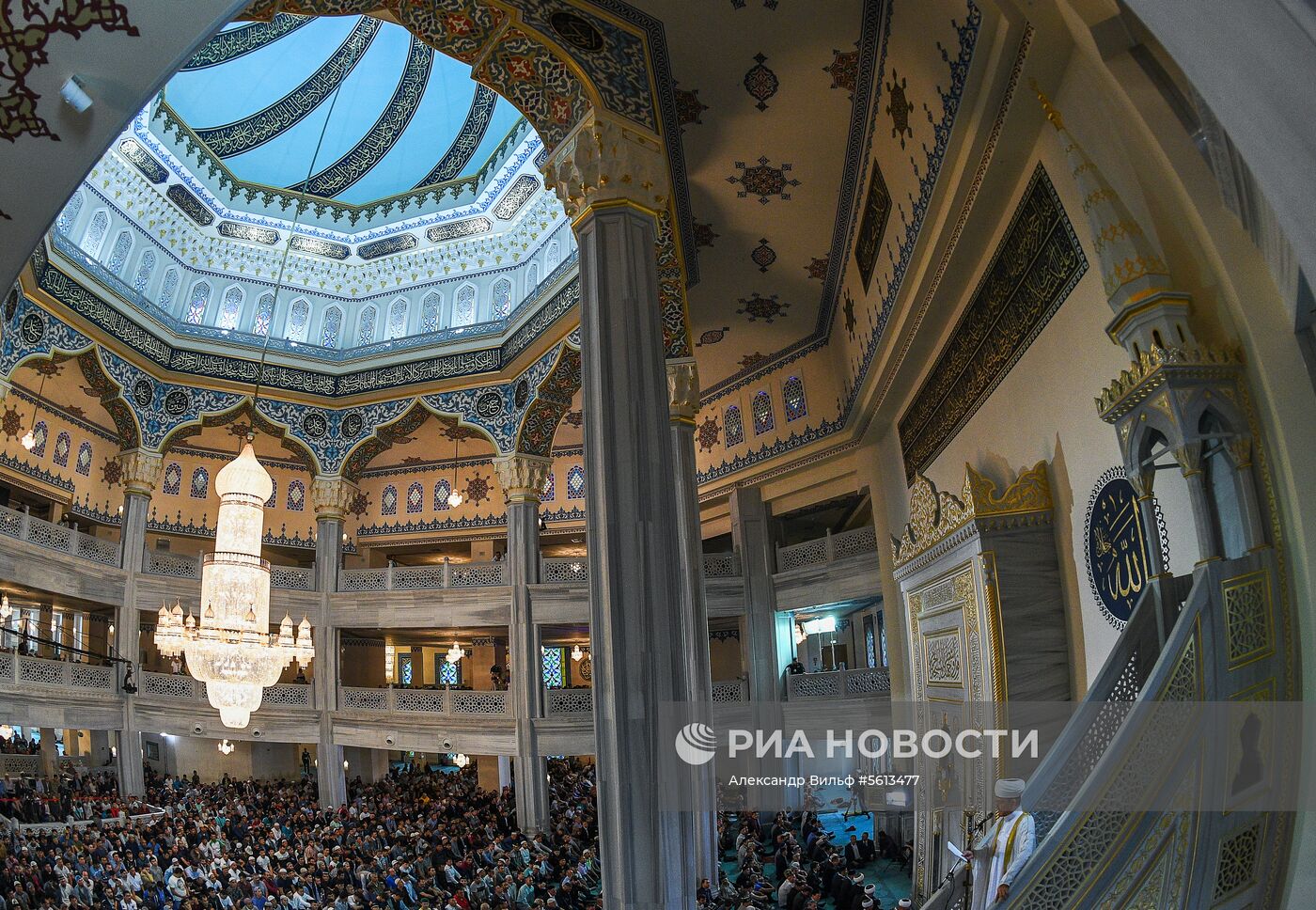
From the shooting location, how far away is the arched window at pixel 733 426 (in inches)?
474

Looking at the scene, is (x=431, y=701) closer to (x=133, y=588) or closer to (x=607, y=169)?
(x=133, y=588)

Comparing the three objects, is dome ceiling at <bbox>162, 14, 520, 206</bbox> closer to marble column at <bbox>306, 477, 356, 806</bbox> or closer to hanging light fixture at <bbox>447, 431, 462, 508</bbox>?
hanging light fixture at <bbox>447, 431, 462, 508</bbox>

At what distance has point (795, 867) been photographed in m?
7.50

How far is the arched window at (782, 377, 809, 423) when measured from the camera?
35.8 feet

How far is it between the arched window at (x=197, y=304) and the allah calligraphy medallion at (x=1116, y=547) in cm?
1254

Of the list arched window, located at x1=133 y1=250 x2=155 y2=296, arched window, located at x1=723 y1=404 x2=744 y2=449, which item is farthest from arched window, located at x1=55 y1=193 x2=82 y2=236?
arched window, located at x1=723 y1=404 x2=744 y2=449

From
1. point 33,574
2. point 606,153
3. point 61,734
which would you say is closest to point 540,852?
point 33,574

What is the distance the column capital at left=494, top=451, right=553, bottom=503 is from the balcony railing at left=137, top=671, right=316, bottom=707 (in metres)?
4.30

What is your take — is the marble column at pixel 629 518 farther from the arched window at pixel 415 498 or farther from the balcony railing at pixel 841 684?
the arched window at pixel 415 498

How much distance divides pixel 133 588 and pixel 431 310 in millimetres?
5680

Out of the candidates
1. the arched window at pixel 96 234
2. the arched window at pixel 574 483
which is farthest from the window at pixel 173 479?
the arched window at pixel 574 483

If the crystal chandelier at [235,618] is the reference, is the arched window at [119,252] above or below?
above

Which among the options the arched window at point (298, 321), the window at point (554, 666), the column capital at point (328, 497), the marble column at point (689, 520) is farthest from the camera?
the window at point (554, 666)

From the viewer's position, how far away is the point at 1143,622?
354 cm
